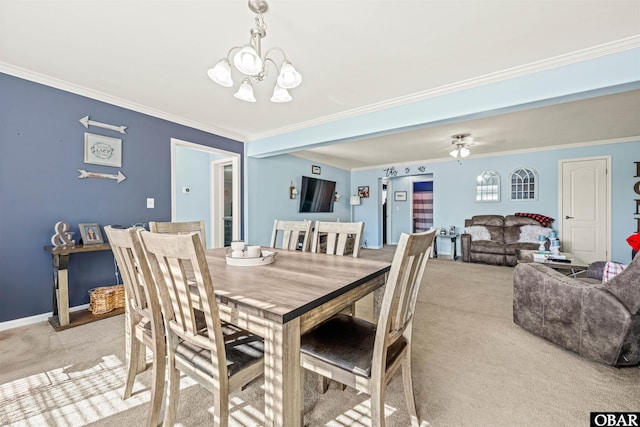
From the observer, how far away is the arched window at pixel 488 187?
5.83 m

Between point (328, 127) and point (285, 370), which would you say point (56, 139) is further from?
point (285, 370)

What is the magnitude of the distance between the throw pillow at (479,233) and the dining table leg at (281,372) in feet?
18.3

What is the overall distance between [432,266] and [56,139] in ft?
18.6

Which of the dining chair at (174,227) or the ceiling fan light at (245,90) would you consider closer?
the ceiling fan light at (245,90)

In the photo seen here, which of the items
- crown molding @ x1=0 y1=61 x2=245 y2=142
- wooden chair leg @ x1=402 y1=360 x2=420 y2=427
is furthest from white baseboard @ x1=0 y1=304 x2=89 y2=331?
wooden chair leg @ x1=402 y1=360 x2=420 y2=427

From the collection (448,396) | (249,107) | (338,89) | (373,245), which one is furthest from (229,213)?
(448,396)

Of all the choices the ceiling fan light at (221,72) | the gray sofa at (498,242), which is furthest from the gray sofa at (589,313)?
the gray sofa at (498,242)

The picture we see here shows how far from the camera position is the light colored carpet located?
1382mm

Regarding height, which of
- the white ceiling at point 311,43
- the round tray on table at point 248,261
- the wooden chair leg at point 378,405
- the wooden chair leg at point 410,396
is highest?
the white ceiling at point 311,43

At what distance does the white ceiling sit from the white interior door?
2103 millimetres

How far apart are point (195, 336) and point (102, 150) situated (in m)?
2.92

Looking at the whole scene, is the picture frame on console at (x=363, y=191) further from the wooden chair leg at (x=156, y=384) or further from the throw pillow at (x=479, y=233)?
the wooden chair leg at (x=156, y=384)

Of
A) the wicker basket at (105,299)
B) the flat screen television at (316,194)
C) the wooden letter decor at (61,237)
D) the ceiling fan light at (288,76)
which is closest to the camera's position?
the ceiling fan light at (288,76)

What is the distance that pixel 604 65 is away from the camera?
6.85 feet
